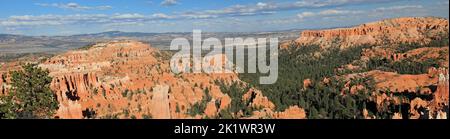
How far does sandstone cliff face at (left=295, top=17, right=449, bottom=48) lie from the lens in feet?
527

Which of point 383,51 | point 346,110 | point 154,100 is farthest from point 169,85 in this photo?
point 383,51

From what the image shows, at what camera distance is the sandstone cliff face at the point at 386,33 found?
160500mm

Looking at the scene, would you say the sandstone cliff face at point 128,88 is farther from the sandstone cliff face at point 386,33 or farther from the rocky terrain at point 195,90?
the sandstone cliff face at point 386,33

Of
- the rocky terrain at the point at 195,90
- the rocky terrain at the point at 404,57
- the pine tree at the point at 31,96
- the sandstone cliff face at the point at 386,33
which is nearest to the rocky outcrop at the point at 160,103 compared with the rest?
the rocky terrain at the point at 195,90

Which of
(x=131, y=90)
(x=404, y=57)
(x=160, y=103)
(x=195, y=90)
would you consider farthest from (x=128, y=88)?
(x=404, y=57)

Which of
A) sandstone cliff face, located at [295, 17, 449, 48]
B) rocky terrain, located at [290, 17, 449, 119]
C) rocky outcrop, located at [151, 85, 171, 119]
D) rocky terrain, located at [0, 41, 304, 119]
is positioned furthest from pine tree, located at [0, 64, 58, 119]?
sandstone cliff face, located at [295, 17, 449, 48]

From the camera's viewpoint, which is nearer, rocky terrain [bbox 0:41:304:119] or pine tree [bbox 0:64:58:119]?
pine tree [bbox 0:64:58:119]

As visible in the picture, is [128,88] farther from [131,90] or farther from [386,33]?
[386,33]

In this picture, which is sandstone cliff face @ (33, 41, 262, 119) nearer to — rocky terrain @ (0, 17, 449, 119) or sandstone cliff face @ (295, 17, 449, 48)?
rocky terrain @ (0, 17, 449, 119)

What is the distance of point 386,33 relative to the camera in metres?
172

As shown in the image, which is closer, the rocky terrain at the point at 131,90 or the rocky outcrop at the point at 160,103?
the rocky terrain at the point at 131,90
